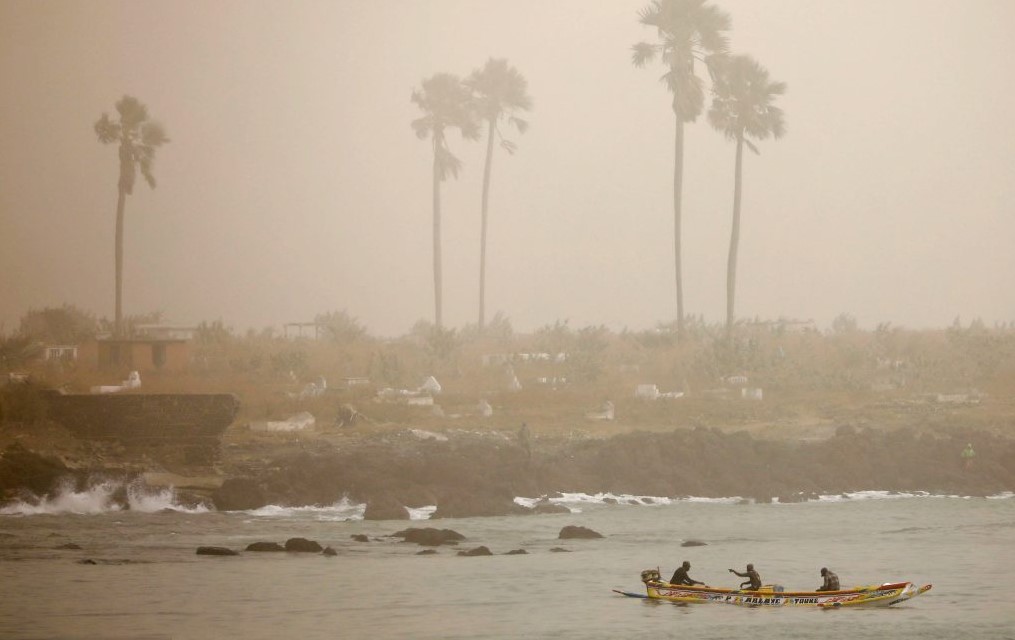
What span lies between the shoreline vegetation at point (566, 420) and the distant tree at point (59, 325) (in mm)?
6888

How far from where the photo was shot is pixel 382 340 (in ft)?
260

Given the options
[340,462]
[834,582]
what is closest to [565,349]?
[340,462]

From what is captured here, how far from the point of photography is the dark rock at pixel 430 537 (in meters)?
41.8

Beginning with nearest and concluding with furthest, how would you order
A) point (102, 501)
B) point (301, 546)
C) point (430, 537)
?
point (301, 546) → point (430, 537) → point (102, 501)

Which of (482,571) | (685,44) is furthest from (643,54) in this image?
(482,571)

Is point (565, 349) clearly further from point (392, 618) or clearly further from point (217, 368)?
point (392, 618)

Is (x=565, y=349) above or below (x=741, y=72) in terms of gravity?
below

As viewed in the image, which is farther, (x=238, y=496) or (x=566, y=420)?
(x=566, y=420)

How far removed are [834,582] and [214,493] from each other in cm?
2172

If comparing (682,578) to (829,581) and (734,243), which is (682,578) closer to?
(829,581)

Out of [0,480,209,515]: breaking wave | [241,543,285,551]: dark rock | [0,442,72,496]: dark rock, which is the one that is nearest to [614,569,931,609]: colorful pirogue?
[241,543,285,551]: dark rock

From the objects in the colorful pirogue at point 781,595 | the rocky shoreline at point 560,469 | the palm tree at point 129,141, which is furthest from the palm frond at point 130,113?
the colorful pirogue at point 781,595

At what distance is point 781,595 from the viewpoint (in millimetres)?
34438

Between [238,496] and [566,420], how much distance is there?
53.8 feet
